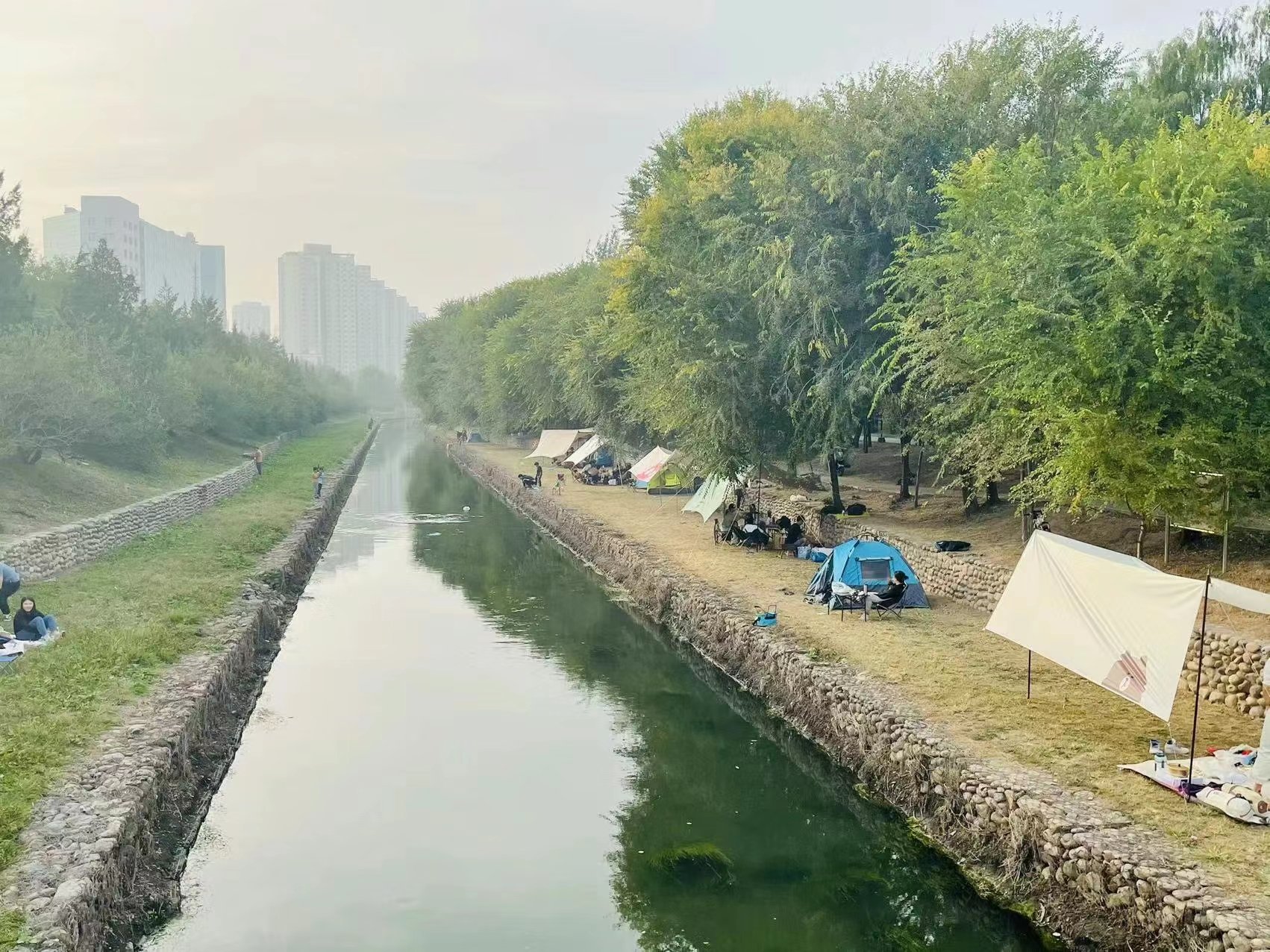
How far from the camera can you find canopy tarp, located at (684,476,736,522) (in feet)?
105

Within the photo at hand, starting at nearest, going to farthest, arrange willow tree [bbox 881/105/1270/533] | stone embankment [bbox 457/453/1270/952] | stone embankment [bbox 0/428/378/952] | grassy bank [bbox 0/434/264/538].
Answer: stone embankment [bbox 457/453/1270/952] → stone embankment [bbox 0/428/378/952] → willow tree [bbox 881/105/1270/533] → grassy bank [bbox 0/434/264/538]

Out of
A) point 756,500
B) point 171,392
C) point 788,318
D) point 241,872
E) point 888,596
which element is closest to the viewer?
point 241,872

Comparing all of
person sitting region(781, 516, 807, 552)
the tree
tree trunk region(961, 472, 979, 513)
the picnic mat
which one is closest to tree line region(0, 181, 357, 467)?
the tree

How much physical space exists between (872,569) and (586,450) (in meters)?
31.7

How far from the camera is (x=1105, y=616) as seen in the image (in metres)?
12.7

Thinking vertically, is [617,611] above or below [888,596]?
below

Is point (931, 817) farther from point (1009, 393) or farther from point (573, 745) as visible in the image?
point (1009, 393)

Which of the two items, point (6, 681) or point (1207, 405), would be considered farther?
point (1207, 405)

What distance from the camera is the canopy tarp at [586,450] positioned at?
51.2m

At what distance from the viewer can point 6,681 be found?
1407 cm

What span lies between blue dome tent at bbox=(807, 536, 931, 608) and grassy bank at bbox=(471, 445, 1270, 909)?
0.47m

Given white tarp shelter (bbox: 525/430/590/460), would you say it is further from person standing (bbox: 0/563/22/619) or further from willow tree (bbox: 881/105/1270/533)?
person standing (bbox: 0/563/22/619)

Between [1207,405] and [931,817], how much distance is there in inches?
316

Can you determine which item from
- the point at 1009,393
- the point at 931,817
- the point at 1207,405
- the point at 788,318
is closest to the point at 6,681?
the point at 931,817
